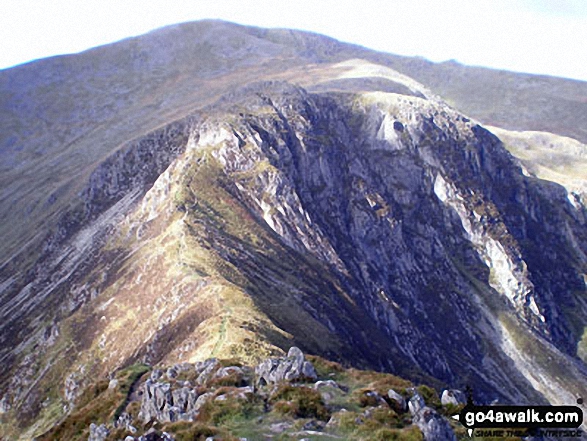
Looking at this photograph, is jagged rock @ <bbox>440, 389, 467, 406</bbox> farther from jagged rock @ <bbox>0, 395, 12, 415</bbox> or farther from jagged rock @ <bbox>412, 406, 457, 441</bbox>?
jagged rock @ <bbox>0, 395, 12, 415</bbox>

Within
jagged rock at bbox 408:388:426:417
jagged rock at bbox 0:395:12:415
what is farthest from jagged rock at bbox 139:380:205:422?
jagged rock at bbox 0:395:12:415

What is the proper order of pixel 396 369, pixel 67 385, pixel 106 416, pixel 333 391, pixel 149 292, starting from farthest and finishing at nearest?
pixel 396 369 < pixel 149 292 < pixel 67 385 < pixel 106 416 < pixel 333 391

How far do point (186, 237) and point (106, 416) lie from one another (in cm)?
9554

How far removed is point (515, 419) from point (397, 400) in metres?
9.48

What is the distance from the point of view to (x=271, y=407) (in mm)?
51312

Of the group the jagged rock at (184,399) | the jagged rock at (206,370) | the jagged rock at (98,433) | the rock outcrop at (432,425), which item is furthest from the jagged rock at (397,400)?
the jagged rock at (98,433)

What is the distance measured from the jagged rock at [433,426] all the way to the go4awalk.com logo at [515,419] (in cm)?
142

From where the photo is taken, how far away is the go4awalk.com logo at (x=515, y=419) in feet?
137

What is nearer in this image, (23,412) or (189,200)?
(23,412)

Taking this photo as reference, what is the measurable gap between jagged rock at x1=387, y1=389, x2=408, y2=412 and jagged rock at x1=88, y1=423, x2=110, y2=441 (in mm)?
22018

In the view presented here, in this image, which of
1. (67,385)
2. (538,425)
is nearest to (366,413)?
(538,425)

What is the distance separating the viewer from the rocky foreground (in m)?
46.2

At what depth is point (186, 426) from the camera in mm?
47875

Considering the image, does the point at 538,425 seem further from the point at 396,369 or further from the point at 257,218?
the point at 257,218
